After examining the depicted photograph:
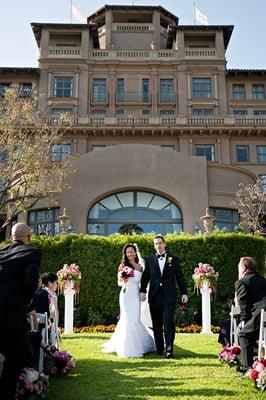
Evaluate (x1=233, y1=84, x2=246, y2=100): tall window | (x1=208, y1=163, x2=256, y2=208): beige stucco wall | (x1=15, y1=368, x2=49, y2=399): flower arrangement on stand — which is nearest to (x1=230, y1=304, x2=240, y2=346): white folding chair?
(x1=15, y1=368, x2=49, y2=399): flower arrangement on stand

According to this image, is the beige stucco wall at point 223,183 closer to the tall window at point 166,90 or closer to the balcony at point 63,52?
the tall window at point 166,90

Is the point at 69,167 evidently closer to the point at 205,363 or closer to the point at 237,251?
the point at 237,251

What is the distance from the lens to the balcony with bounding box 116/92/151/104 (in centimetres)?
4578

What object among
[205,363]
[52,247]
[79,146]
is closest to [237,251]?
[52,247]

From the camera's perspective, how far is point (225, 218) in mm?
26953

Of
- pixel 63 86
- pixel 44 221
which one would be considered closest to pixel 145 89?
pixel 63 86

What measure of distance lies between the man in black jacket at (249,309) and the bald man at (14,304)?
10.7 ft

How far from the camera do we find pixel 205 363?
311 inches

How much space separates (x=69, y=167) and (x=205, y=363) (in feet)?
59.6

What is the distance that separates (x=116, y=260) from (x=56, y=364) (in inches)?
366

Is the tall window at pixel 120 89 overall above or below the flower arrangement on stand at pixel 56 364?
above

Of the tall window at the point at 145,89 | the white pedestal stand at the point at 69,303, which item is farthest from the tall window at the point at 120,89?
the white pedestal stand at the point at 69,303

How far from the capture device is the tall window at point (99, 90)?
45812mm

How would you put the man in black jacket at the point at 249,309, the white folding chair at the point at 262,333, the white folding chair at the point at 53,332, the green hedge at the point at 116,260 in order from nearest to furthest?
the white folding chair at the point at 262,333 → the man in black jacket at the point at 249,309 → the white folding chair at the point at 53,332 → the green hedge at the point at 116,260
